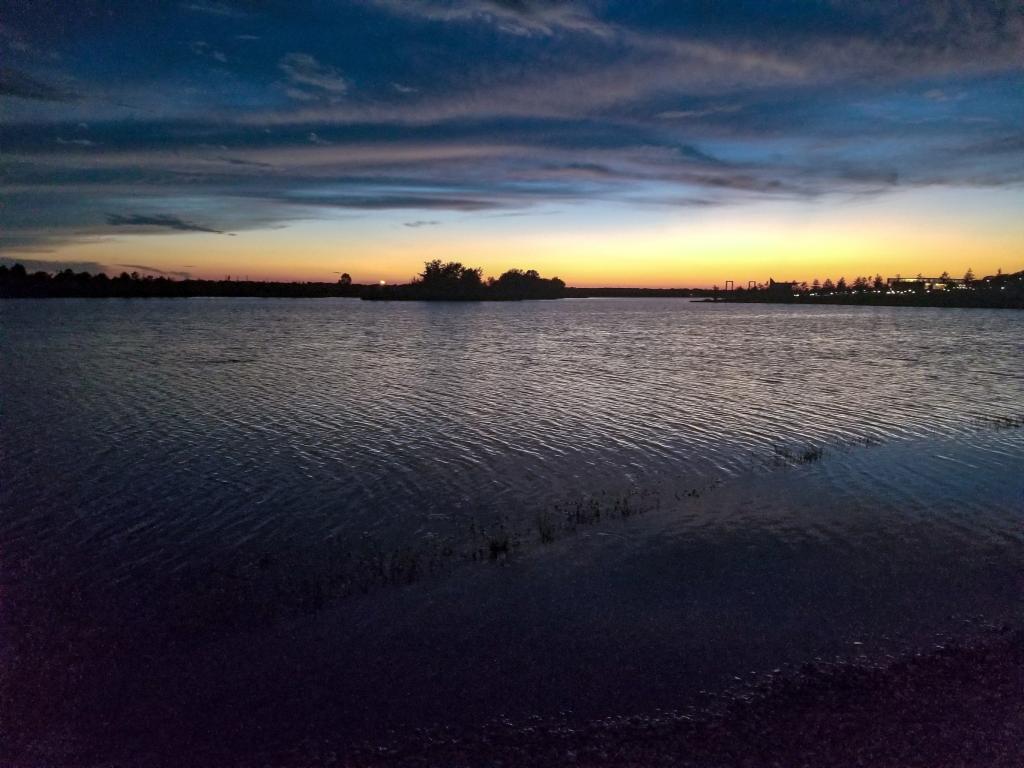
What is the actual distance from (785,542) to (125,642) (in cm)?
1310

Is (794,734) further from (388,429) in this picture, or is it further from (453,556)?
(388,429)

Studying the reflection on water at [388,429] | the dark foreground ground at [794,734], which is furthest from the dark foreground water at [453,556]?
the dark foreground ground at [794,734]

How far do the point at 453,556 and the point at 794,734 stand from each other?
764cm

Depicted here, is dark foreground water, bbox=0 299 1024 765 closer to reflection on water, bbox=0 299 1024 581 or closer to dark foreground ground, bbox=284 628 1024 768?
reflection on water, bbox=0 299 1024 581

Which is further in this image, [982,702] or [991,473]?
[991,473]

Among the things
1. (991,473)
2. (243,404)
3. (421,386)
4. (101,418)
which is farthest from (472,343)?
(991,473)

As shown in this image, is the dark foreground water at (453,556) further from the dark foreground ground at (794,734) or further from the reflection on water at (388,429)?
the dark foreground ground at (794,734)

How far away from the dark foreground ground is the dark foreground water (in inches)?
15.5

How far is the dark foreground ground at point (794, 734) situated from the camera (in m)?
7.46

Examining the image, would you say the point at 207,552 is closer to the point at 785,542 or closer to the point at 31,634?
the point at 31,634

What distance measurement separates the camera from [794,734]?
783cm

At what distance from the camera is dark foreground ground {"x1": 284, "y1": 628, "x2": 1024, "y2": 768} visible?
7465 mm

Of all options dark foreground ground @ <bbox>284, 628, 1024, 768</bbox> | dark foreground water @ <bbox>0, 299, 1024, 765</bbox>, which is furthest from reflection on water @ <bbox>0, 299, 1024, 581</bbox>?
dark foreground ground @ <bbox>284, 628, 1024, 768</bbox>

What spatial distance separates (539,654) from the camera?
995 centimetres
